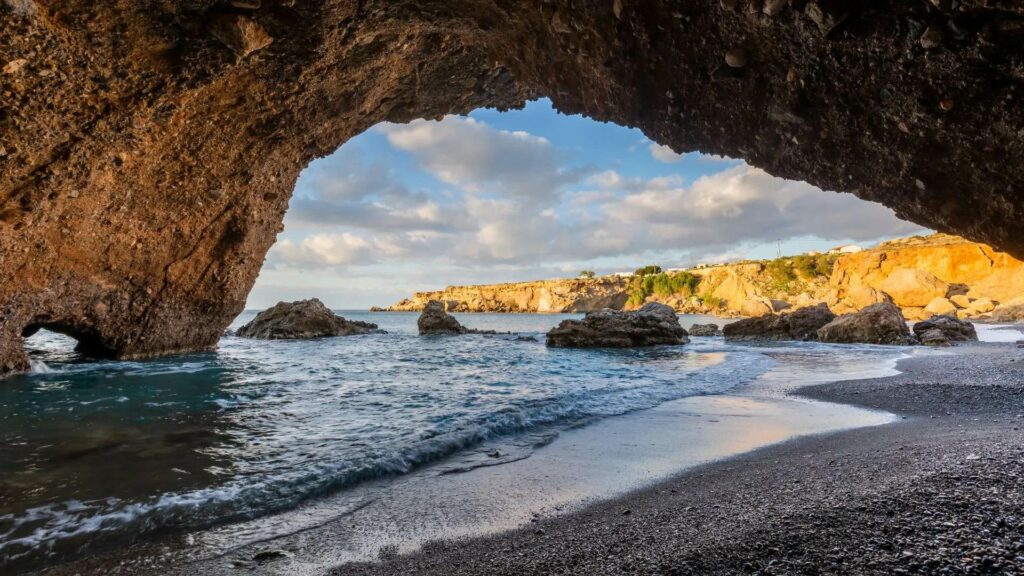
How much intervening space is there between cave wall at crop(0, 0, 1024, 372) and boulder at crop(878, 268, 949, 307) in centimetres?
5064

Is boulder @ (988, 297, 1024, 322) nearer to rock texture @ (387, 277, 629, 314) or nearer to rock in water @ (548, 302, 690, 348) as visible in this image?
rock in water @ (548, 302, 690, 348)

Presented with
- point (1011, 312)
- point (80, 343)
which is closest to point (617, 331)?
point (80, 343)

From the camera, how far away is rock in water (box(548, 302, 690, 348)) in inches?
730

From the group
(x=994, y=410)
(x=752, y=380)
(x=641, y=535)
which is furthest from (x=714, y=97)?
(x=752, y=380)

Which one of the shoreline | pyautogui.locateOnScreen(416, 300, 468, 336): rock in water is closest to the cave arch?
the shoreline

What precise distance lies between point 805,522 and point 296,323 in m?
25.3

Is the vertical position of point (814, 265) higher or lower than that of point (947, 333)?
higher

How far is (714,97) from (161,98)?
7531 millimetres

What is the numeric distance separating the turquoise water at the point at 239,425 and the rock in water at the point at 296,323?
11.2 metres

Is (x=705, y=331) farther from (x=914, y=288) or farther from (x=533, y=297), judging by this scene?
(x=533, y=297)

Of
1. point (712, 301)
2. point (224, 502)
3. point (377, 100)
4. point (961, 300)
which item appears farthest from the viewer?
point (712, 301)

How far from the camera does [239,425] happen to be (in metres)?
5.72

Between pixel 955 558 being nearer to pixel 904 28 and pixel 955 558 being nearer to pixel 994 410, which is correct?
pixel 904 28

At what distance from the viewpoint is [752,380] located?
9.28 meters
